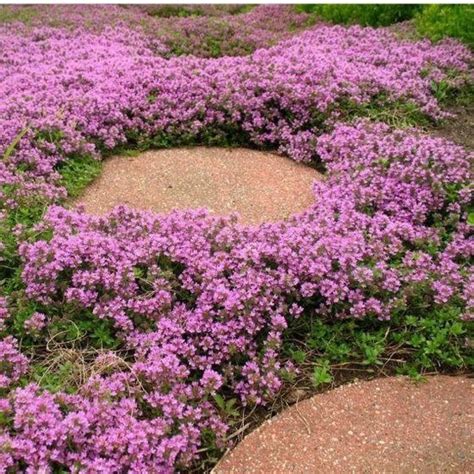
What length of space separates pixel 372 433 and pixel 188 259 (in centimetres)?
164

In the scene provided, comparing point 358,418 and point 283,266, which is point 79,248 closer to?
point 283,266

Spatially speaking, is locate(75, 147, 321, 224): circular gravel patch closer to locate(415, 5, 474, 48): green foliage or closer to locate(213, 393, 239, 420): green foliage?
locate(213, 393, 239, 420): green foliage

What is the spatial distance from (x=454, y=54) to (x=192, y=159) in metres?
3.93

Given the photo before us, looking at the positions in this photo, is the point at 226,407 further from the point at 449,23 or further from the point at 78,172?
the point at 449,23

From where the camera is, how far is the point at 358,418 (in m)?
3.49

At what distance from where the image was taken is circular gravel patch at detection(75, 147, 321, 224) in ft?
17.6

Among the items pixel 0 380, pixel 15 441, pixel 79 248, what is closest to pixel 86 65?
pixel 79 248

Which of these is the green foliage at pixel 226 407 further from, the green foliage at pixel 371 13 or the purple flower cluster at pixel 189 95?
the green foliage at pixel 371 13

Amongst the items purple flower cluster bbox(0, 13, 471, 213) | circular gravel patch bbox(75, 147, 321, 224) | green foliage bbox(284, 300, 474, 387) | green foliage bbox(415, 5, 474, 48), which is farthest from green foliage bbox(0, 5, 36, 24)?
green foliage bbox(284, 300, 474, 387)

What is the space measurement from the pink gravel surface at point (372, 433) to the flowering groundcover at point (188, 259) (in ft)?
0.71

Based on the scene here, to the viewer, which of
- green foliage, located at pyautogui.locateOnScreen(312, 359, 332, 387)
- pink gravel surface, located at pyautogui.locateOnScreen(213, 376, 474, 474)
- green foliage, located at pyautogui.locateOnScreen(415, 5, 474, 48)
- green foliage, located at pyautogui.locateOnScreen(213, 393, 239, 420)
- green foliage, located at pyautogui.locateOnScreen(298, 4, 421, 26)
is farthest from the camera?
green foliage, located at pyautogui.locateOnScreen(298, 4, 421, 26)

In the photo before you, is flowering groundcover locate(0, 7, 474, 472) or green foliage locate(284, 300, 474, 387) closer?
flowering groundcover locate(0, 7, 474, 472)

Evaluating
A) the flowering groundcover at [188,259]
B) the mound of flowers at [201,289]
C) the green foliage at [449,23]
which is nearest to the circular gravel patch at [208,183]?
the flowering groundcover at [188,259]

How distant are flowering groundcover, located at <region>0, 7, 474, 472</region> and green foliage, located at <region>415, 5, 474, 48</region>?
6.29 ft
